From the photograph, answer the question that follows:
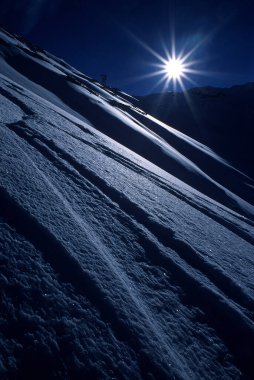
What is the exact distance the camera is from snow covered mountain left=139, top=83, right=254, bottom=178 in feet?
69.8

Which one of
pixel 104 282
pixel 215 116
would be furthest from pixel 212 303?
pixel 215 116

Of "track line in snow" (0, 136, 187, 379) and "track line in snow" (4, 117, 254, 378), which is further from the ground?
"track line in snow" (4, 117, 254, 378)

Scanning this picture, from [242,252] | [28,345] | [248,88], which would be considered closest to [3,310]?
[28,345]

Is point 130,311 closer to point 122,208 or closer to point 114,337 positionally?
point 114,337

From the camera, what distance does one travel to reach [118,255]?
3.79 ft

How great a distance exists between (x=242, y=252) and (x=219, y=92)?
99.2 feet

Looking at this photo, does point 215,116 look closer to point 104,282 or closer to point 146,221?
point 146,221

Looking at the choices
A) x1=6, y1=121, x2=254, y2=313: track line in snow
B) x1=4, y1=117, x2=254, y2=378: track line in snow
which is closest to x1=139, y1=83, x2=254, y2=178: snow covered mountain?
x1=6, y1=121, x2=254, y2=313: track line in snow

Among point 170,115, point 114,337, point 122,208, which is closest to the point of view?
point 114,337

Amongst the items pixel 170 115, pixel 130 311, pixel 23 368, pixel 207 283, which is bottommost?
pixel 23 368

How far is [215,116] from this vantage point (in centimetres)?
2450

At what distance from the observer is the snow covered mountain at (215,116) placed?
69.8 ft

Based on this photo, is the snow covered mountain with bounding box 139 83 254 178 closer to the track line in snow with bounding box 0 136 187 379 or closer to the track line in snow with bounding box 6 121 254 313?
the track line in snow with bounding box 6 121 254 313

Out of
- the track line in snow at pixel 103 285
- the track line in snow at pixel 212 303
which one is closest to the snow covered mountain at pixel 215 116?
the track line in snow at pixel 212 303
